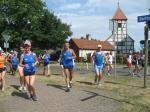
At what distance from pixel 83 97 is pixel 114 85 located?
5.17m

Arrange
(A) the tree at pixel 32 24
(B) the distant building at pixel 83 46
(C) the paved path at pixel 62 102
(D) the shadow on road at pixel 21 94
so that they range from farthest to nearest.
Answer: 1. (B) the distant building at pixel 83 46
2. (A) the tree at pixel 32 24
3. (D) the shadow on road at pixel 21 94
4. (C) the paved path at pixel 62 102

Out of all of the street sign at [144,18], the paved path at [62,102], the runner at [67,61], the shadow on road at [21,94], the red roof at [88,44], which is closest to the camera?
the paved path at [62,102]

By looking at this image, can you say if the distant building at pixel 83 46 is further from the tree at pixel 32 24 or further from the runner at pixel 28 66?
the runner at pixel 28 66

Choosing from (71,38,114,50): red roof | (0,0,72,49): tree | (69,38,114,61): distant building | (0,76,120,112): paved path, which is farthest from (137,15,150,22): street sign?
(71,38,114,50): red roof

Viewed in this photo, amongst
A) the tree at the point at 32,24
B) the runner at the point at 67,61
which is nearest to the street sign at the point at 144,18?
the runner at the point at 67,61

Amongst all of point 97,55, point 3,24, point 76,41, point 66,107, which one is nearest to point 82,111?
point 66,107

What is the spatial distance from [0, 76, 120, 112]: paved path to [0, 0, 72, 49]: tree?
47338 millimetres

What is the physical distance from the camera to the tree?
64.3m

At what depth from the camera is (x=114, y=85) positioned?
1986 centimetres

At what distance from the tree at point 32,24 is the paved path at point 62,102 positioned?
4734 cm

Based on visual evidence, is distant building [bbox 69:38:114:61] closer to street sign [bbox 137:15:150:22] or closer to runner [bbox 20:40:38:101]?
street sign [bbox 137:15:150:22]

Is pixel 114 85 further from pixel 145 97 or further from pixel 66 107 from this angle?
pixel 66 107

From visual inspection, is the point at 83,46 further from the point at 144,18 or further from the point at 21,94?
the point at 21,94

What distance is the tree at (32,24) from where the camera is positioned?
64.3 m
